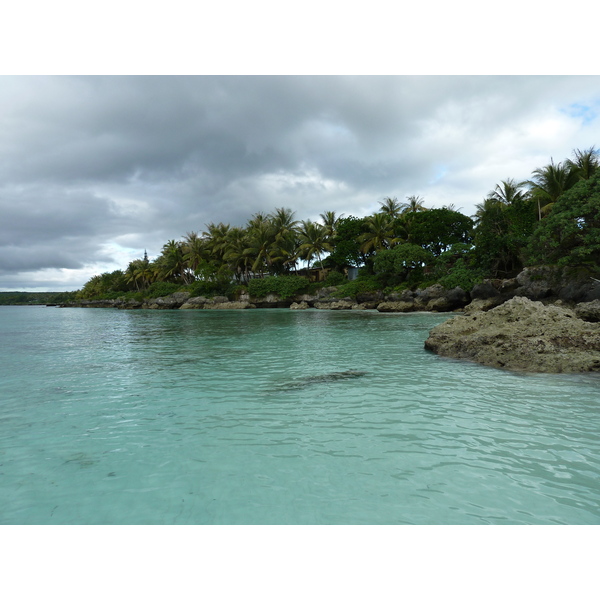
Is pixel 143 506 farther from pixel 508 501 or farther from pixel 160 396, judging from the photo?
pixel 160 396

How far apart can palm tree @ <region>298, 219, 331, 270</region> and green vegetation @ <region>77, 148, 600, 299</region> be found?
135mm

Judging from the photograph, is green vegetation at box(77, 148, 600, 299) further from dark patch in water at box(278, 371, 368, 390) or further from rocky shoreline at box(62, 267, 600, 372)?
dark patch in water at box(278, 371, 368, 390)

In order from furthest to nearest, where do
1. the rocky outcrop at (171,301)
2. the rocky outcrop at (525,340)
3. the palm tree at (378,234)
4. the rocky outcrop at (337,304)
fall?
the rocky outcrop at (171,301), the palm tree at (378,234), the rocky outcrop at (337,304), the rocky outcrop at (525,340)

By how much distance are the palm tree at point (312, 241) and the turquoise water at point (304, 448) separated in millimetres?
41680

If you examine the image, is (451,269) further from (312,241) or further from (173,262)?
(173,262)

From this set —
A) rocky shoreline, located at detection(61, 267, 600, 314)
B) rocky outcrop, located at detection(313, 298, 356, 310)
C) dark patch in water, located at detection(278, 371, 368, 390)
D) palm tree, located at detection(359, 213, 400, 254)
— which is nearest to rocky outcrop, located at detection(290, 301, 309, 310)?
rocky shoreline, located at detection(61, 267, 600, 314)

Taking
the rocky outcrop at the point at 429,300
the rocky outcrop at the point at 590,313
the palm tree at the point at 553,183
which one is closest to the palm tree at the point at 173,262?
the rocky outcrop at the point at 429,300

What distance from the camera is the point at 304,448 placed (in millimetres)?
3924

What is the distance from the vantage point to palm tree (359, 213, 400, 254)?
44322 mm

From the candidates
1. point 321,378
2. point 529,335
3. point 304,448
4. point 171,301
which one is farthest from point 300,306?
point 304,448

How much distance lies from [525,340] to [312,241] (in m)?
41.7

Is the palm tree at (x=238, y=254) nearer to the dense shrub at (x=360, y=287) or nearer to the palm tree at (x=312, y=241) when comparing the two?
the palm tree at (x=312, y=241)

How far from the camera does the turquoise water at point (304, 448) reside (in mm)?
2848
